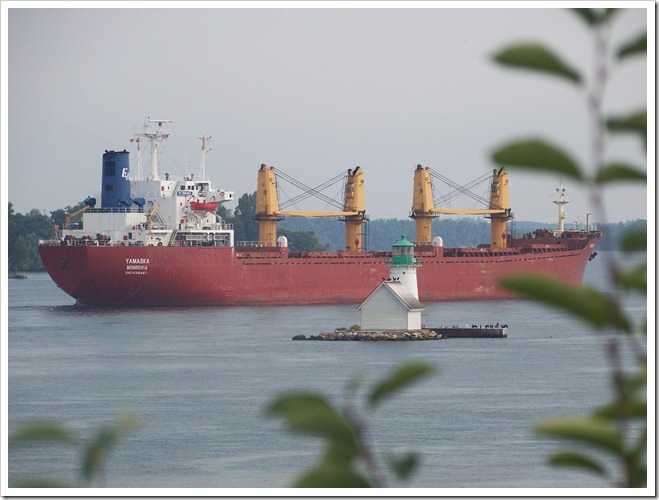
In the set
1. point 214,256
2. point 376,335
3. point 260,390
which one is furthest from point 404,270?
point 214,256

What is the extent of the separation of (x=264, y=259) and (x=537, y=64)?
128 feet

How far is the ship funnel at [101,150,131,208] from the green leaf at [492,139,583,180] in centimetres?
4079

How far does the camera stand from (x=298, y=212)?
46500 mm

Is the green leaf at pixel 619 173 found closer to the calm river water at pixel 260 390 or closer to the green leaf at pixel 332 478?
the green leaf at pixel 332 478

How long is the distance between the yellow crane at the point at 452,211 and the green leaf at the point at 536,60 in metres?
46.2

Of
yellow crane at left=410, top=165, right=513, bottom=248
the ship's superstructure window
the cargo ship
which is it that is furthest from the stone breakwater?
yellow crane at left=410, top=165, right=513, bottom=248

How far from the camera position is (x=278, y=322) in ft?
119

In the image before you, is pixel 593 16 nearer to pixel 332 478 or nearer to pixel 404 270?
pixel 332 478

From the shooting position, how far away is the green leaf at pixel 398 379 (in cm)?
307

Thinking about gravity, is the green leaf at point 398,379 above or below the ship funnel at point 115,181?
below

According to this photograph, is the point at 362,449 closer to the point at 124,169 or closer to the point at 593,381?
the point at 593,381

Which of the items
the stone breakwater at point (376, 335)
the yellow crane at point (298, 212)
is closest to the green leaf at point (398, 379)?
the stone breakwater at point (376, 335)

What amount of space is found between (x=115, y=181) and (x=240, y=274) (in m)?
5.37

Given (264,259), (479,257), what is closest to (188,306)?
(264,259)
